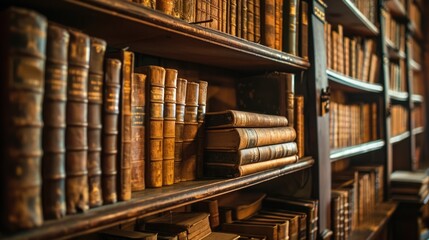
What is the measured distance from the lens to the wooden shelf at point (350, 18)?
1.71 m

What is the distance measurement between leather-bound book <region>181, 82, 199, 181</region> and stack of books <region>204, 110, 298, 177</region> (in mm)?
49

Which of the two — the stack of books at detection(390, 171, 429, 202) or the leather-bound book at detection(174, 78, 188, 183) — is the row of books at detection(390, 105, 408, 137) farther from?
the leather-bound book at detection(174, 78, 188, 183)

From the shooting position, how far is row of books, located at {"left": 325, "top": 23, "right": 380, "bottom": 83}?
5.58 ft

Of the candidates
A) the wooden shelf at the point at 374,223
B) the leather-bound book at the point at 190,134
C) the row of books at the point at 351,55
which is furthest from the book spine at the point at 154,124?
the wooden shelf at the point at 374,223

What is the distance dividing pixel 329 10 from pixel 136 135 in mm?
1311

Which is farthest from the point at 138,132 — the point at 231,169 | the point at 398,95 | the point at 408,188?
the point at 398,95

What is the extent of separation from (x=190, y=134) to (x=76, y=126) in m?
0.39

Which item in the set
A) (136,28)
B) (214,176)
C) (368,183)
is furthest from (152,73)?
(368,183)

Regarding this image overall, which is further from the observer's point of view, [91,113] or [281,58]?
[281,58]

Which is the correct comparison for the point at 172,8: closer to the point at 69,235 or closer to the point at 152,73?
the point at 152,73

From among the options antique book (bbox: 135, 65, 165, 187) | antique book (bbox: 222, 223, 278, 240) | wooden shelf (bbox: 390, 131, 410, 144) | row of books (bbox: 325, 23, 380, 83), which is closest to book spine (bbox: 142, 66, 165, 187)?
antique book (bbox: 135, 65, 165, 187)

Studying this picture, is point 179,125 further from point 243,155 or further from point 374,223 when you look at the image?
point 374,223

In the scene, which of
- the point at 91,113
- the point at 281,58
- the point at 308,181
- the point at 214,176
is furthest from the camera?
the point at 308,181

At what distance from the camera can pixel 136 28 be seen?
2.60 feet
